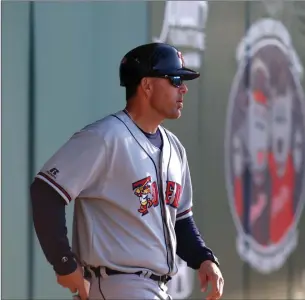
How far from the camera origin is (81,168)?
292cm

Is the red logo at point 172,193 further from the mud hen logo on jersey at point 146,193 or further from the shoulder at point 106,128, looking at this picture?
the shoulder at point 106,128

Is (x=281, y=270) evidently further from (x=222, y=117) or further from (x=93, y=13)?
(x=93, y=13)

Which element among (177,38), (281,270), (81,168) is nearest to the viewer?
(81,168)

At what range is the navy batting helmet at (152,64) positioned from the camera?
3.15 meters

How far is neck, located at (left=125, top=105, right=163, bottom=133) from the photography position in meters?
3.18

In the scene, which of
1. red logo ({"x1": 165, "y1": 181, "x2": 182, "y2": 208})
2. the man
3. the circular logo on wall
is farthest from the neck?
the circular logo on wall

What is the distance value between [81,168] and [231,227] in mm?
3013

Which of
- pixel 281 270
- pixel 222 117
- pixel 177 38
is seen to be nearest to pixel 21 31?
pixel 177 38

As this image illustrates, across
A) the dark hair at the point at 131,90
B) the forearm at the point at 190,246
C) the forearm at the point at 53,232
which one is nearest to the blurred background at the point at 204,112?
the forearm at the point at 190,246

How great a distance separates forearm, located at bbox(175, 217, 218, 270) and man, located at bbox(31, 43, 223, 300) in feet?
0.22

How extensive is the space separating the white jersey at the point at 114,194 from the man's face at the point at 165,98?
13 cm

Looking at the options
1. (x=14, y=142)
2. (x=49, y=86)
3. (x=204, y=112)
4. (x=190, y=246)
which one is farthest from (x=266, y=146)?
(x=190, y=246)

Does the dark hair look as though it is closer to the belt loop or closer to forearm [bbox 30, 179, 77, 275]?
forearm [bbox 30, 179, 77, 275]

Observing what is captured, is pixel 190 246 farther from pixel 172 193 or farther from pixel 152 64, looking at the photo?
pixel 152 64
